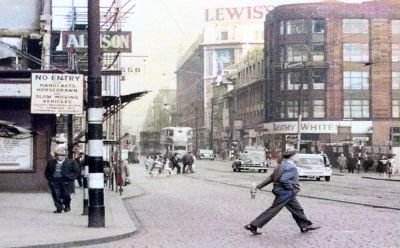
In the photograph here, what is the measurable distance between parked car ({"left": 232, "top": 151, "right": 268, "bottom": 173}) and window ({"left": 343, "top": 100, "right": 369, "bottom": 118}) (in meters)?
31.7

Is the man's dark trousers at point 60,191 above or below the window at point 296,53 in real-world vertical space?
below

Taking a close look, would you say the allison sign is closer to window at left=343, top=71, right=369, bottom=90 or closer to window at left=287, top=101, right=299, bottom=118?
window at left=287, top=101, right=299, bottom=118

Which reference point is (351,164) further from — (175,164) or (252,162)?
(175,164)

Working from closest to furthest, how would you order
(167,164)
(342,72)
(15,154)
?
(15,154), (167,164), (342,72)

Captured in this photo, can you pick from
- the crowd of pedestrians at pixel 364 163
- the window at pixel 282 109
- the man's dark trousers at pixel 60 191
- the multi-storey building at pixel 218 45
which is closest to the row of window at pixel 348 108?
the window at pixel 282 109

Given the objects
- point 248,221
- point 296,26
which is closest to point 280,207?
point 248,221

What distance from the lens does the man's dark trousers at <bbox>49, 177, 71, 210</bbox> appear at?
58.2 ft

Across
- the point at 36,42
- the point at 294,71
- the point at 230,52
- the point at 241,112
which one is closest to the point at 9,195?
the point at 36,42

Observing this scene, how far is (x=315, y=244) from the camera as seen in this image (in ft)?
38.8

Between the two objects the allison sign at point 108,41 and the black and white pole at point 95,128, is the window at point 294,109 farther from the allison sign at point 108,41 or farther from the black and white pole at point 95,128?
the black and white pole at point 95,128

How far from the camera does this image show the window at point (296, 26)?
84188mm

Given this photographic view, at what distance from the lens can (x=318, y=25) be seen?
8412 cm

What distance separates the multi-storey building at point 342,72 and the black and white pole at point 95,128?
69.3m

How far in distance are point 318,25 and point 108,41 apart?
6141cm
